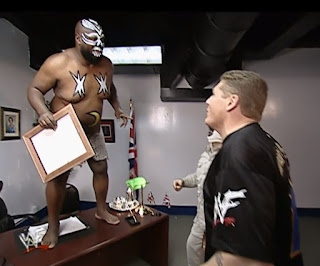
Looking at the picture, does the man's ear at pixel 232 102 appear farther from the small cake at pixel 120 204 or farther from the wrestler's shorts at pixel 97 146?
the small cake at pixel 120 204

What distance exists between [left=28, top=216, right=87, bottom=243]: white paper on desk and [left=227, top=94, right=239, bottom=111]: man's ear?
80cm

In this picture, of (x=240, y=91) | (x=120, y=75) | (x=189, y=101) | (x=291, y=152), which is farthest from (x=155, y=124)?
(x=240, y=91)

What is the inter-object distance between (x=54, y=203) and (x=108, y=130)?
1426mm

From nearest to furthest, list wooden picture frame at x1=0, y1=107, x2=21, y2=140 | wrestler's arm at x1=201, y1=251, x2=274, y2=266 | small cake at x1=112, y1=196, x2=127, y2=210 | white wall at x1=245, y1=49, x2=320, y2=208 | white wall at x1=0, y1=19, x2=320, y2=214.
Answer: wrestler's arm at x1=201, y1=251, x2=274, y2=266 → small cake at x1=112, y1=196, x2=127, y2=210 → wooden picture frame at x1=0, y1=107, x2=21, y2=140 → white wall at x1=0, y1=19, x2=320, y2=214 → white wall at x1=245, y1=49, x2=320, y2=208

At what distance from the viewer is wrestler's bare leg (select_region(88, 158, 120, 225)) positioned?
982mm

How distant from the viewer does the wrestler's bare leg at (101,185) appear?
982 mm

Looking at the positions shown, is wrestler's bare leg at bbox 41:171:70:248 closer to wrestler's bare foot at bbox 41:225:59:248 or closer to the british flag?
wrestler's bare foot at bbox 41:225:59:248

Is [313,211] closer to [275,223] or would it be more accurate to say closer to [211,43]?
[211,43]

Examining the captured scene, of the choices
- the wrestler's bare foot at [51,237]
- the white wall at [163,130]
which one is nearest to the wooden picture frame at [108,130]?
the white wall at [163,130]

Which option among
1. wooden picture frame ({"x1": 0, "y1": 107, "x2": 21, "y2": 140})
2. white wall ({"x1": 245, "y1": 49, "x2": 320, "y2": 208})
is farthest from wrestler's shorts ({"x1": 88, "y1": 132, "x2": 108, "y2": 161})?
white wall ({"x1": 245, "y1": 49, "x2": 320, "y2": 208})

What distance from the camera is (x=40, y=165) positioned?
2.32ft

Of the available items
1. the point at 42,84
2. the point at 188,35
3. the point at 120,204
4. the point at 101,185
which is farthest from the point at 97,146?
the point at 188,35

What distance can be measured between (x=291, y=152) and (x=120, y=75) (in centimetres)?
164

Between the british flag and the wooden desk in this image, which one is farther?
the british flag
